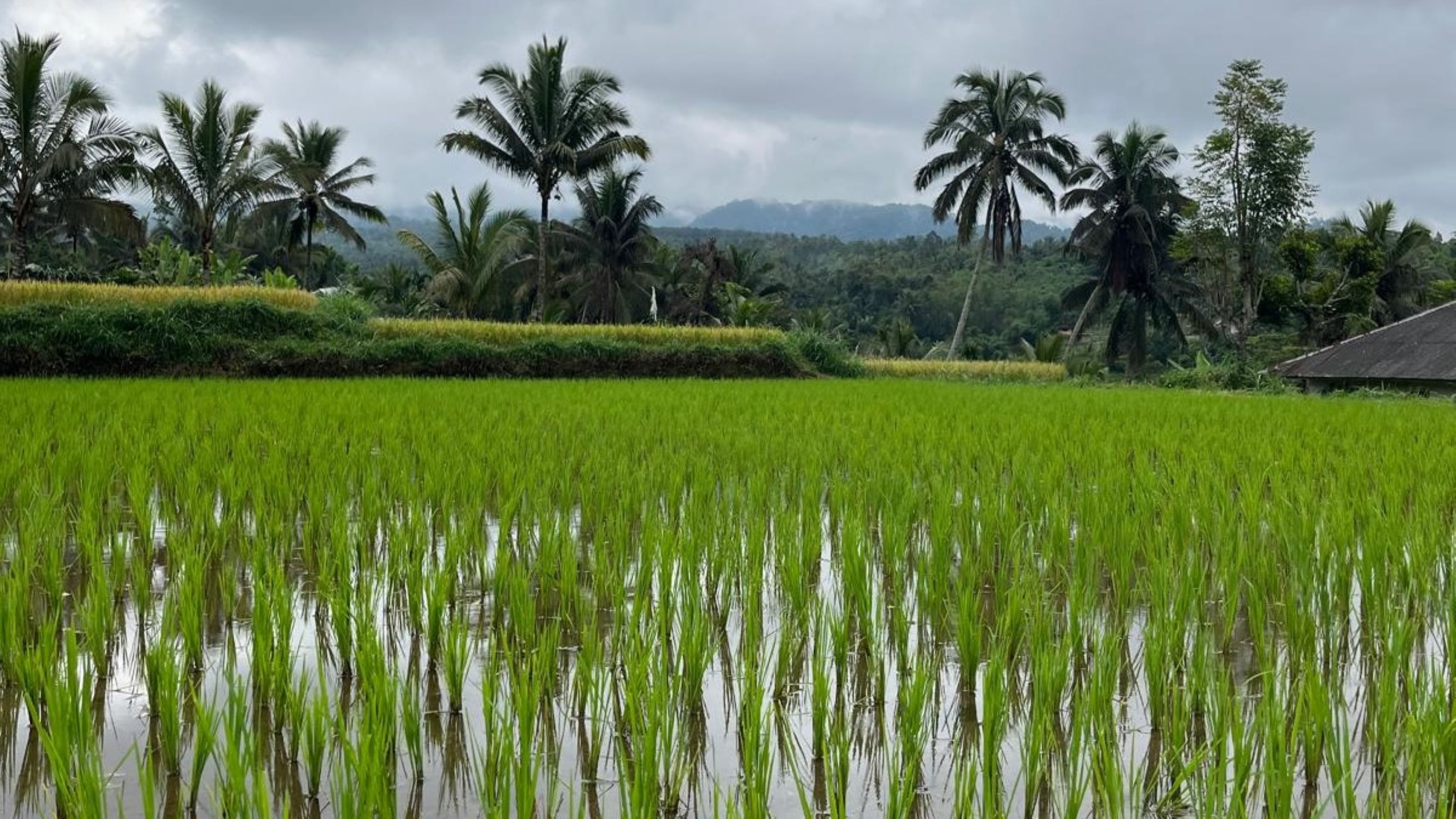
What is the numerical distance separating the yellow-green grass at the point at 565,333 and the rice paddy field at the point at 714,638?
400 inches

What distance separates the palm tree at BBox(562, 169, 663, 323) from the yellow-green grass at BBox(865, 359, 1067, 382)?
26.2ft

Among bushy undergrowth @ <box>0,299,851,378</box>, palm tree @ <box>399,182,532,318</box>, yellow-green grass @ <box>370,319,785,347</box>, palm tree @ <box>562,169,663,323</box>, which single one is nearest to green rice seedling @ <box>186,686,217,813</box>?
bushy undergrowth @ <box>0,299,851,378</box>

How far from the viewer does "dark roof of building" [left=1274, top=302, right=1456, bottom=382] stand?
14.6 metres

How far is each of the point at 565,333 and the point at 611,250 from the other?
1060 cm

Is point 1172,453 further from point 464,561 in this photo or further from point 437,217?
point 437,217

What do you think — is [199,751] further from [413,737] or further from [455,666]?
[455,666]

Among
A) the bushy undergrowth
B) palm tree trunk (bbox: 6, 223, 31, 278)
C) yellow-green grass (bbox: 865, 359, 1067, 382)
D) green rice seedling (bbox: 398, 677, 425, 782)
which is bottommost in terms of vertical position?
green rice seedling (bbox: 398, 677, 425, 782)

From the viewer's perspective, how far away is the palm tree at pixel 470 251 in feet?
73.9

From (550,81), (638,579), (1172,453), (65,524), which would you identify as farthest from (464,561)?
(550,81)

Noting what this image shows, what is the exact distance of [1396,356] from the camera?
15.5m

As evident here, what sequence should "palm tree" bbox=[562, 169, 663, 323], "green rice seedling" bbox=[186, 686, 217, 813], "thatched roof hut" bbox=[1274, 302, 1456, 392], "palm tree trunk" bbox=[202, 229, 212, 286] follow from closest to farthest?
"green rice seedling" bbox=[186, 686, 217, 813] → "thatched roof hut" bbox=[1274, 302, 1456, 392] → "palm tree trunk" bbox=[202, 229, 212, 286] → "palm tree" bbox=[562, 169, 663, 323]

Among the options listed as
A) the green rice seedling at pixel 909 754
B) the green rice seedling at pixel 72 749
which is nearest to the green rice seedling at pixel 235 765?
the green rice seedling at pixel 72 749

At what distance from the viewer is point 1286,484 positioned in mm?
4289

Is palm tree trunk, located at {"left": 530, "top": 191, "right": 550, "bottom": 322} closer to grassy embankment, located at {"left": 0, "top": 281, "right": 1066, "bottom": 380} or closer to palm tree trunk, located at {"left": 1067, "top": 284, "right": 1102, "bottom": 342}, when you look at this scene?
grassy embankment, located at {"left": 0, "top": 281, "right": 1066, "bottom": 380}
